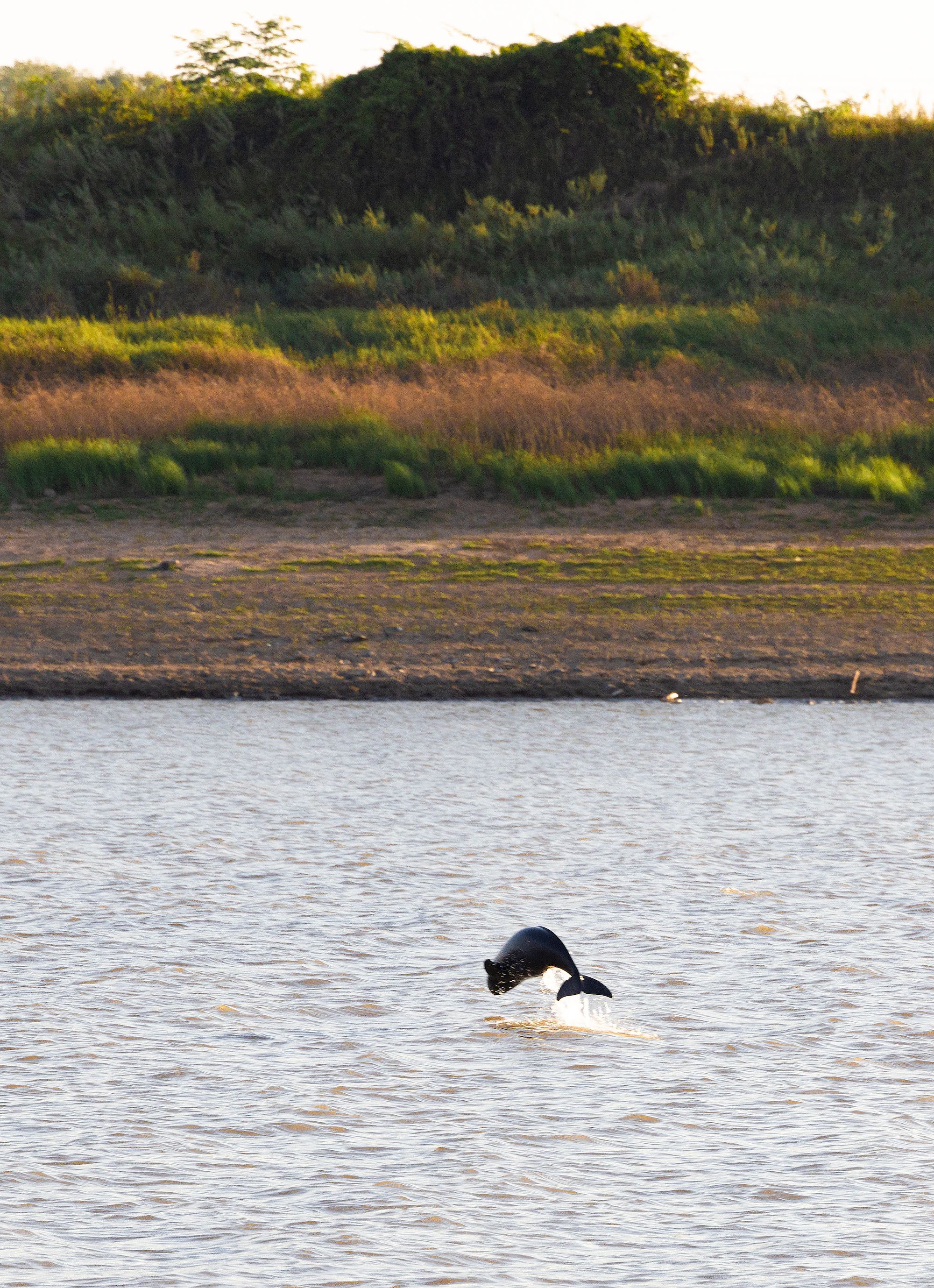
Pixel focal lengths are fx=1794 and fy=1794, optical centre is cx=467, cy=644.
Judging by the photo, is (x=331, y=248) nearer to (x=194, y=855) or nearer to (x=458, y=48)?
(x=458, y=48)

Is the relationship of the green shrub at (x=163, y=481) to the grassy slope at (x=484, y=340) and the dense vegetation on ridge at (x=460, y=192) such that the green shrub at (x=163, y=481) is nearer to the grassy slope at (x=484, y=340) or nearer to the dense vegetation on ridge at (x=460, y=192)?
the grassy slope at (x=484, y=340)

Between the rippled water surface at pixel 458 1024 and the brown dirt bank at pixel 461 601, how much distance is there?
179 cm

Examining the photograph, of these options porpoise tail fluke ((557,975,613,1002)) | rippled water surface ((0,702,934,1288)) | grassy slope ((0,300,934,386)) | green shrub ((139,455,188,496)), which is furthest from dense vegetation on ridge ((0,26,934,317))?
porpoise tail fluke ((557,975,613,1002))

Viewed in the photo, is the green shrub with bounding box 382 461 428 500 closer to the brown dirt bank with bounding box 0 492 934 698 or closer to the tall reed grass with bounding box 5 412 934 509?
the tall reed grass with bounding box 5 412 934 509

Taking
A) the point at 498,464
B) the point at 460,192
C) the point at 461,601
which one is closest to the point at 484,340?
the point at 498,464

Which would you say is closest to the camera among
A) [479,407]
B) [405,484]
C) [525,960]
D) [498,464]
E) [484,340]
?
[525,960]

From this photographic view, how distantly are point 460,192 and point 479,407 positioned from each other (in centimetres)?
1718

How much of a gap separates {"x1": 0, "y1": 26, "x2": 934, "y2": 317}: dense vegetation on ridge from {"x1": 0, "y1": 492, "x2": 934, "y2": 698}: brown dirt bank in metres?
12.8

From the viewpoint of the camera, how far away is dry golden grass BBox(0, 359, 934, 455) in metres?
15.6

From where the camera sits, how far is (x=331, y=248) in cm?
2936

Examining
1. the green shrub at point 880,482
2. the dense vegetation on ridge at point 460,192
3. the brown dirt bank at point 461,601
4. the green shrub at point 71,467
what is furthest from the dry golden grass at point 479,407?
the dense vegetation on ridge at point 460,192

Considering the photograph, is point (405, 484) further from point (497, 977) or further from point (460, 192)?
point (460, 192)

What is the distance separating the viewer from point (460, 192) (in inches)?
1260

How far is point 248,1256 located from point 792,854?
2902 mm
